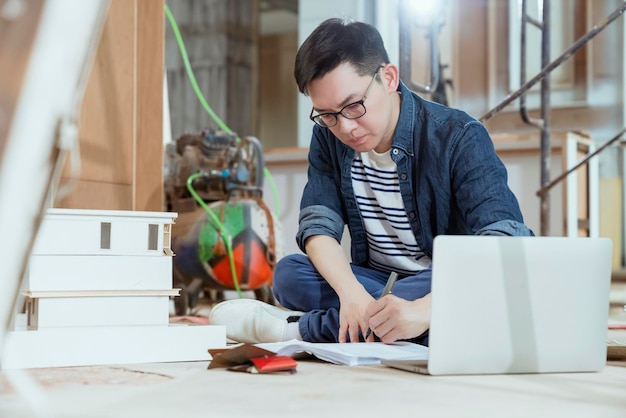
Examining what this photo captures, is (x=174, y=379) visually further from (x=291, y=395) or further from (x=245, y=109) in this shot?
(x=245, y=109)

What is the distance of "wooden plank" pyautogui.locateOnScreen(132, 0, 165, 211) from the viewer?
2.29 metres

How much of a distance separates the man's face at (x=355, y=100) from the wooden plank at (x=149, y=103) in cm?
80

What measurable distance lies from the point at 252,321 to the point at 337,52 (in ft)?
1.95

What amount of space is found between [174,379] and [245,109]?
22.7ft

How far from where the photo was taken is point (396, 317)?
4.73 ft

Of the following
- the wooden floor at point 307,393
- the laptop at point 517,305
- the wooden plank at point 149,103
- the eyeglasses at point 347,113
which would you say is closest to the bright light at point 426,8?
the wooden plank at point 149,103

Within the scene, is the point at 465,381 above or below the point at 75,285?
below

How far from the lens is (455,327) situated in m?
1.24

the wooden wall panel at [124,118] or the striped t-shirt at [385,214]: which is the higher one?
the wooden wall panel at [124,118]

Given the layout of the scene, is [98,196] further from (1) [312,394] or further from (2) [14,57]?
(2) [14,57]

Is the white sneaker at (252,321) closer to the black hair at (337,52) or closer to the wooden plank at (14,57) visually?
the black hair at (337,52)

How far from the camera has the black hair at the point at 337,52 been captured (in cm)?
157

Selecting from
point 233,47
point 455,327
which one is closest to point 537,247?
point 455,327

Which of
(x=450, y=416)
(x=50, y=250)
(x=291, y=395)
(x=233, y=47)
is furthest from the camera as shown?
(x=233, y=47)
